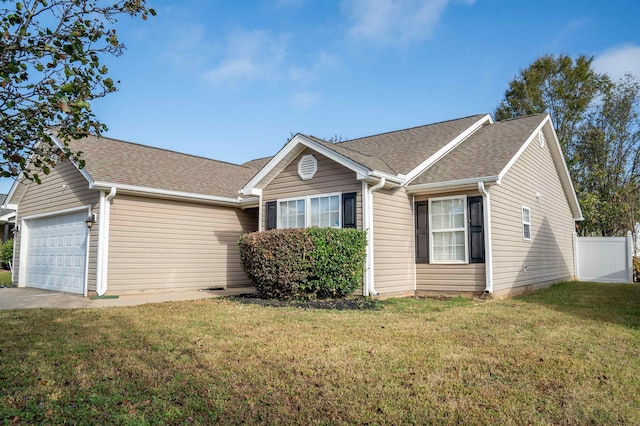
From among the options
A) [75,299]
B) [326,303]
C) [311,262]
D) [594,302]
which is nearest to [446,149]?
[594,302]

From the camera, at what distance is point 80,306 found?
9.09 meters

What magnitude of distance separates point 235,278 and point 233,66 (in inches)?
243

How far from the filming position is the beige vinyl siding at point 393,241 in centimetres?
1016

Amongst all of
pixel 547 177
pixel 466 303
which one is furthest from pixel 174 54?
pixel 547 177

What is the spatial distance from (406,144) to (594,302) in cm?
613

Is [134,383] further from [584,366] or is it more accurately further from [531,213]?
[531,213]

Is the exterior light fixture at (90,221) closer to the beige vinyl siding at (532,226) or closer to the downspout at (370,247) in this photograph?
the downspout at (370,247)

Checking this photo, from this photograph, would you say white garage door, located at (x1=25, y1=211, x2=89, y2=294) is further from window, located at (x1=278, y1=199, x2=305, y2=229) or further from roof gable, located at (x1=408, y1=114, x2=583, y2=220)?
roof gable, located at (x1=408, y1=114, x2=583, y2=220)

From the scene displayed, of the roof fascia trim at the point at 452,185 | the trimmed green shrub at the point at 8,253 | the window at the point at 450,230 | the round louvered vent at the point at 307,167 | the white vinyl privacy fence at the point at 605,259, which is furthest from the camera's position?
the trimmed green shrub at the point at 8,253

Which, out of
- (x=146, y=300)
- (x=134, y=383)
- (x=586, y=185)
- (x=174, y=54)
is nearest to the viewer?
(x=134, y=383)

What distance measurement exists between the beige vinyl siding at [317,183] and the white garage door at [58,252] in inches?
186

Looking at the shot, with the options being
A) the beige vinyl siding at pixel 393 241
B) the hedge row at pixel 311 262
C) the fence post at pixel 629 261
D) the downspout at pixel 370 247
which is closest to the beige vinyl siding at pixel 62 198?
the hedge row at pixel 311 262

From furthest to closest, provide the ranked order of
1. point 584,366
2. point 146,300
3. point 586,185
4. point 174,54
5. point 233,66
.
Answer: point 586,185 → point 233,66 → point 146,300 → point 174,54 → point 584,366

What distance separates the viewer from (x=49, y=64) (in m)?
3.09
